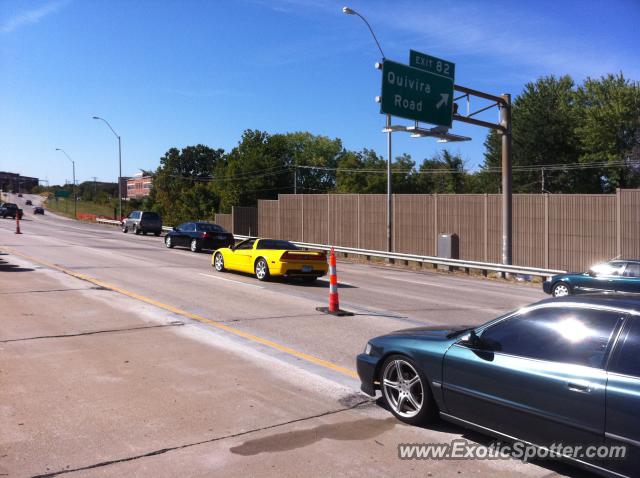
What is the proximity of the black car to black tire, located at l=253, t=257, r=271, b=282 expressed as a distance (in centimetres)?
1065

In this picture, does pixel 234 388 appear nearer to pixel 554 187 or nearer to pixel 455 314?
pixel 455 314

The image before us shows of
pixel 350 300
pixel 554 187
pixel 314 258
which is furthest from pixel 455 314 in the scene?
pixel 554 187

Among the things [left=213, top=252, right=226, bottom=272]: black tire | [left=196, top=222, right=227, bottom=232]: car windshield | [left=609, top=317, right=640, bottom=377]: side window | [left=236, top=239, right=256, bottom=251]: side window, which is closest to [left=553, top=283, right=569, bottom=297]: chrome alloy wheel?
[left=236, top=239, right=256, bottom=251]: side window

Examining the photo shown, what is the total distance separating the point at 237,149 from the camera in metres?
81.1

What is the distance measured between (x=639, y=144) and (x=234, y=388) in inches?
1954

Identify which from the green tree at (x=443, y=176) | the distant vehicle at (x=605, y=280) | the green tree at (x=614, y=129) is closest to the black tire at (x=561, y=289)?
the distant vehicle at (x=605, y=280)

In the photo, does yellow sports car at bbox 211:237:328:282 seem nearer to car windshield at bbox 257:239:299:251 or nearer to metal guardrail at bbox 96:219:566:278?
car windshield at bbox 257:239:299:251

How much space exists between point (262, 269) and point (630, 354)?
42.6ft

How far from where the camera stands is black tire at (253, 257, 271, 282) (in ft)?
52.8

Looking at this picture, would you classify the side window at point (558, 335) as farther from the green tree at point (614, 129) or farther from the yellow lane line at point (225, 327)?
the green tree at point (614, 129)

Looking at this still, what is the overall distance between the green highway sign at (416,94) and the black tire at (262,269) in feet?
21.0

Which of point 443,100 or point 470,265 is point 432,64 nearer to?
point 443,100

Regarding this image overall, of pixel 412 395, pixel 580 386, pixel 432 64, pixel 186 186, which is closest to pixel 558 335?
pixel 580 386

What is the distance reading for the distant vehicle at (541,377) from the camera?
3.71 meters
